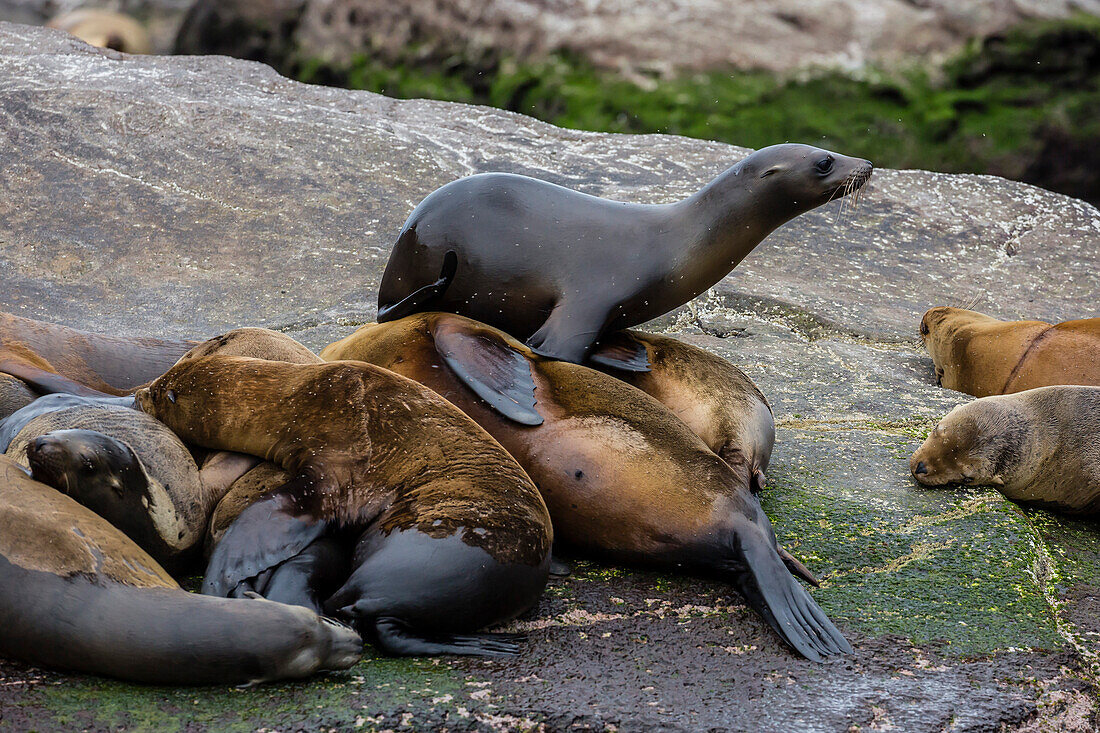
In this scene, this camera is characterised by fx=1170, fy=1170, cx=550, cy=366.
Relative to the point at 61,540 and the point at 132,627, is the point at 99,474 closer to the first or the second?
the point at 61,540

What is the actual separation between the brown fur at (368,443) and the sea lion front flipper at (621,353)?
900mm

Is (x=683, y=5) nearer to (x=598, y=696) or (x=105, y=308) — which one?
(x=105, y=308)

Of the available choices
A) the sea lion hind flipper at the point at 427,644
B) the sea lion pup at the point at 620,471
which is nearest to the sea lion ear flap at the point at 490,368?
the sea lion pup at the point at 620,471

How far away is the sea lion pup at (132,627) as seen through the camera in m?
2.45

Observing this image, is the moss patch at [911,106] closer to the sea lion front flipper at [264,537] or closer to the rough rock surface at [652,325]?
the rough rock surface at [652,325]

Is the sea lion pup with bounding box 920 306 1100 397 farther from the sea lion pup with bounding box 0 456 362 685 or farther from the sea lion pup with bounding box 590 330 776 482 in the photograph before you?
the sea lion pup with bounding box 0 456 362 685

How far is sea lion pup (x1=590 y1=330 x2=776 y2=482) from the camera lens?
3928 mm

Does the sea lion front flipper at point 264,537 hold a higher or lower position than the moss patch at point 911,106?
lower

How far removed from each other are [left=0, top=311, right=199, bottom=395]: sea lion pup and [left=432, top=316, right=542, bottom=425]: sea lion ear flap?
141cm

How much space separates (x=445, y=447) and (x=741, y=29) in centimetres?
1041

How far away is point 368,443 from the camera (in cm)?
318

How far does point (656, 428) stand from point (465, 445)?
68 centimetres

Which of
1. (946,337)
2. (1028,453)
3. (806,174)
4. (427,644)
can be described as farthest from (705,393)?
(946,337)

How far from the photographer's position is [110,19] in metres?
16.0
